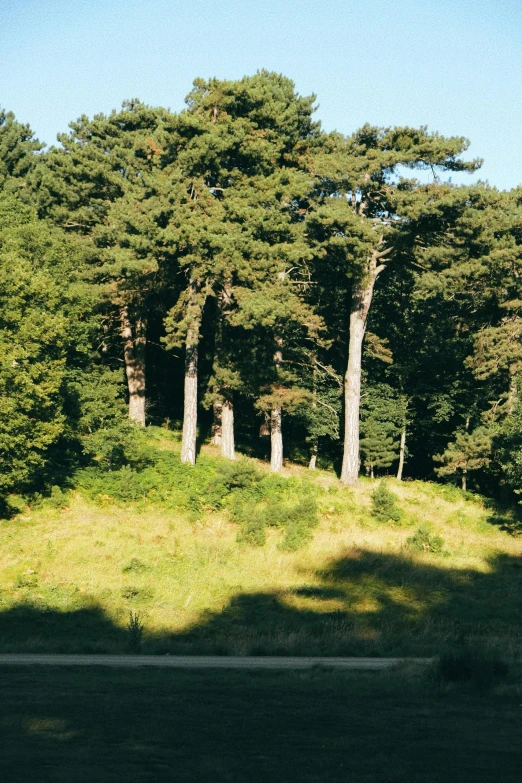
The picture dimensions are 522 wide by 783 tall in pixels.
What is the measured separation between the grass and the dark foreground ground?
4539 mm

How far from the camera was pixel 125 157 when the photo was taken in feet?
143

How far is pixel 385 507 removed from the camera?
34.8 meters

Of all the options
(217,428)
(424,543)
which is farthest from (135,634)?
(217,428)

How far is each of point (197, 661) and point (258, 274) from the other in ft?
67.2

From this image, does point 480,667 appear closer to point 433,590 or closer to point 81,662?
point 81,662

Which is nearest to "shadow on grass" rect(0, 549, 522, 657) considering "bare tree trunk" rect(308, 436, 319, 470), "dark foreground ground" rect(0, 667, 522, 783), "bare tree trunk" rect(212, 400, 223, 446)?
"dark foreground ground" rect(0, 667, 522, 783)

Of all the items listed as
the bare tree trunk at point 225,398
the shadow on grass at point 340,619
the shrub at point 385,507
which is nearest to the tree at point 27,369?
the shadow on grass at point 340,619

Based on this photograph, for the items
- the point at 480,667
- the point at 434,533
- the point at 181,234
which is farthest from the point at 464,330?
the point at 480,667

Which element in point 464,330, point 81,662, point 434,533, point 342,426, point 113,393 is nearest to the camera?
point 81,662

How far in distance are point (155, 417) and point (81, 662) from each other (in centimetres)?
3118

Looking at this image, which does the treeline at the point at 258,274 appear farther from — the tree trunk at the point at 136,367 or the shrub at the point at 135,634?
the shrub at the point at 135,634

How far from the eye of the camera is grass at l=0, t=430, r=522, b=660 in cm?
2108

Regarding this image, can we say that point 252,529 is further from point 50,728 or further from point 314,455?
point 50,728

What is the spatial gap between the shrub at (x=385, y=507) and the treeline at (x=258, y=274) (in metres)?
3.33
